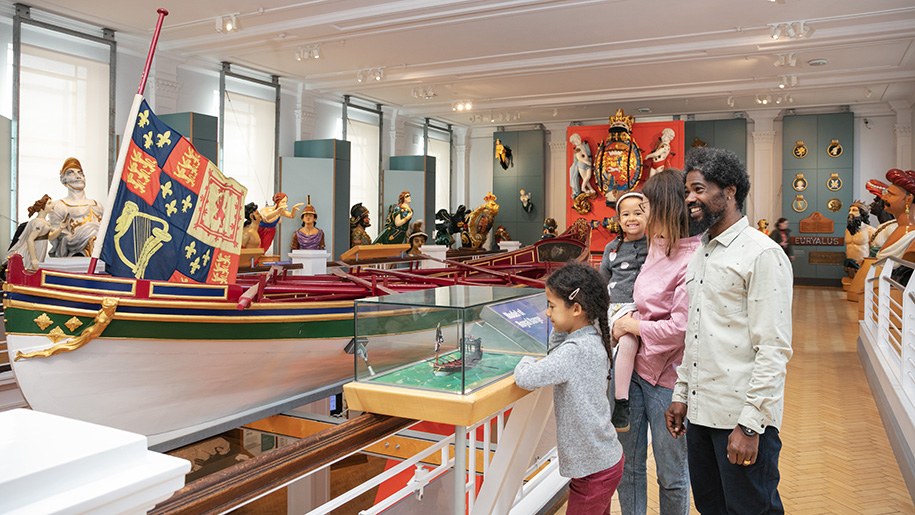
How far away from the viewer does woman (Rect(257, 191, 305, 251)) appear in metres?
10.6

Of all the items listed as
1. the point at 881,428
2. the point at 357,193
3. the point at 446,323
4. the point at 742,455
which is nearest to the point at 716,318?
the point at 742,455

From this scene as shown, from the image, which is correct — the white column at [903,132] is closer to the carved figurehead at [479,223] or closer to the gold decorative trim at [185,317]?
the carved figurehead at [479,223]

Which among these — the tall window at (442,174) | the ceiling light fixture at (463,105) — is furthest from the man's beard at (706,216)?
the tall window at (442,174)

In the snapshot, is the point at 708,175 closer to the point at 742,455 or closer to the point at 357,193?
the point at 742,455

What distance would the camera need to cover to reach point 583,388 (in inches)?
81.0

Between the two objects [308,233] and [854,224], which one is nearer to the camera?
[308,233]

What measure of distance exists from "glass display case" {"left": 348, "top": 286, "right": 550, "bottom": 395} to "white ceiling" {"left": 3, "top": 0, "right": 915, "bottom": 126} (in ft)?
23.4

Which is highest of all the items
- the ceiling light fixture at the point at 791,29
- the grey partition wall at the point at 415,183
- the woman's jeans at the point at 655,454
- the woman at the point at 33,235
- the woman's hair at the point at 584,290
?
the ceiling light fixture at the point at 791,29

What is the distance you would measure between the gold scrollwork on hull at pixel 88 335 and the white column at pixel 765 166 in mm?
15486

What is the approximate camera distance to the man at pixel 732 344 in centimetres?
177

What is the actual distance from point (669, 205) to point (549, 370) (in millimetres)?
809

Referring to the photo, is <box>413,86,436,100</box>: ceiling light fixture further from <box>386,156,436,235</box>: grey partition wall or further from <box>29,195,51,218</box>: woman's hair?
<box>29,195,51,218</box>: woman's hair

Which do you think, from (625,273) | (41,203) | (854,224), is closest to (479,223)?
(854,224)

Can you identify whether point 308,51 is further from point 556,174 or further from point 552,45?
point 556,174
